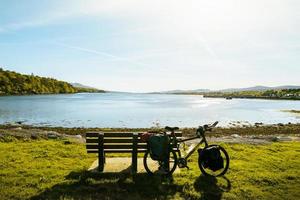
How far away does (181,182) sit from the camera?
11.4 meters

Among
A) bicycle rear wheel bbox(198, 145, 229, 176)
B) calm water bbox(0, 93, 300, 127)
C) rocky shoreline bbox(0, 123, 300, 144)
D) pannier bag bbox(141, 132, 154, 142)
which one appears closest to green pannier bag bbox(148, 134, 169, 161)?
pannier bag bbox(141, 132, 154, 142)

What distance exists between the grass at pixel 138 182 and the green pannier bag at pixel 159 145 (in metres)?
0.83

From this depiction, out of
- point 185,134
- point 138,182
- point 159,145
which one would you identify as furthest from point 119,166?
point 185,134

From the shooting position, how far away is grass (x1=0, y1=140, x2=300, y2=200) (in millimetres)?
10266

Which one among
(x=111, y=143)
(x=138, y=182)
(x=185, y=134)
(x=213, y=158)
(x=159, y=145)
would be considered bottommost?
(x=185, y=134)

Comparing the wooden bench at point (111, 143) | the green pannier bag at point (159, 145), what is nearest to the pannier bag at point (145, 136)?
the green pannier bag at point (159, 145)

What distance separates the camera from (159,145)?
11938 millimetres

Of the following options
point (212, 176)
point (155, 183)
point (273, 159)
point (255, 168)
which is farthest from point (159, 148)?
point (273, 159)

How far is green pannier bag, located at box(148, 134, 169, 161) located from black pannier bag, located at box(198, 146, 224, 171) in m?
1.48

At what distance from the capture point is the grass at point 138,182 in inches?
404

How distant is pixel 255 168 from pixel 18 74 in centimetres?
20388

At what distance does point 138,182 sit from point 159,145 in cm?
154

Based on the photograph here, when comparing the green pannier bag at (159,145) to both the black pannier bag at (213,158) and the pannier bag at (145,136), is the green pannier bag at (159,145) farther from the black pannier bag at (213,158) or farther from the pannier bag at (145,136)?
the black pannier bag at (213,158)

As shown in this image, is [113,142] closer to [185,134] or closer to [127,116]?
[185,134]
